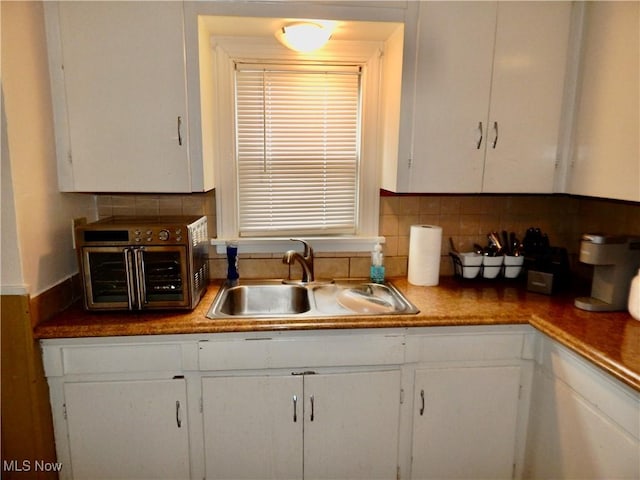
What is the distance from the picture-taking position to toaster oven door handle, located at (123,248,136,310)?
1563mm

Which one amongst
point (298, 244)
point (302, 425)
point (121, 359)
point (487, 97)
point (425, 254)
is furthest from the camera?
point (298, 244)

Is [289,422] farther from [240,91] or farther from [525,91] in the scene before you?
[525,91]

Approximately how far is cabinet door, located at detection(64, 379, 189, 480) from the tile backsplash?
689 millimetres

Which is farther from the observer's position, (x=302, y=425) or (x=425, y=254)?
(x=425, y=254)

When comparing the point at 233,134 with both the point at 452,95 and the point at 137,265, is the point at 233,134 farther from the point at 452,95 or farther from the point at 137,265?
the point at 452,95

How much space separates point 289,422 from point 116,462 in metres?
0.70

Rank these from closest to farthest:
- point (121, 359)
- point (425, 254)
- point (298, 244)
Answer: point (121, 359) → point (425, 254) → point (298, 244)

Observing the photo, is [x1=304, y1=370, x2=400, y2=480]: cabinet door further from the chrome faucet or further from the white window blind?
the white window blind

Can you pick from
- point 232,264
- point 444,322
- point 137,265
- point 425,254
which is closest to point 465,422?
point 444,322

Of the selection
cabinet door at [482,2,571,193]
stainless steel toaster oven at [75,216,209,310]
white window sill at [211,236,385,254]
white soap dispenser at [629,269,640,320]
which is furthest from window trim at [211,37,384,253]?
white soap dispenser at [629,269,640,320]

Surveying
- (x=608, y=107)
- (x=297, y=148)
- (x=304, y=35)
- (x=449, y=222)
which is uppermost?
(x=304, y=35)

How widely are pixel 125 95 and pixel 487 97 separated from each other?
151 cm

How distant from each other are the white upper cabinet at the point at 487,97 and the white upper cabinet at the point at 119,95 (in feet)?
3.24

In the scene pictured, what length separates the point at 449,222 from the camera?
2.16 metres
